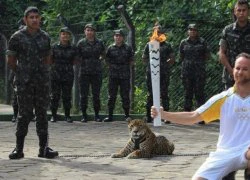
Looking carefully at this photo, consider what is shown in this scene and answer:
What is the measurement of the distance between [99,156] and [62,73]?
4825 mm

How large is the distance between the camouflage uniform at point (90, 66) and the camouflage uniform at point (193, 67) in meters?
1.60

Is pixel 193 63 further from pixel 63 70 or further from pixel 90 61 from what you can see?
pixel 63 70

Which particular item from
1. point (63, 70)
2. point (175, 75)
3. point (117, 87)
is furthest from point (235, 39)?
point (175, 75)

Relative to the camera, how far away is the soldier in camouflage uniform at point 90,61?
14148mm

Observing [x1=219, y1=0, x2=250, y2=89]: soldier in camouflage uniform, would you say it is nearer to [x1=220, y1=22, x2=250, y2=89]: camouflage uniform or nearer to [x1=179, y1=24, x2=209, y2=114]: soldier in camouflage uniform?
[x1=220, y1=22, x2=250, y2=89]: camouflage uniform

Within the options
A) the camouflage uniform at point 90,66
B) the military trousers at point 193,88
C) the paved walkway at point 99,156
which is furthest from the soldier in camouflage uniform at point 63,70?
the military trousers at point 193,88

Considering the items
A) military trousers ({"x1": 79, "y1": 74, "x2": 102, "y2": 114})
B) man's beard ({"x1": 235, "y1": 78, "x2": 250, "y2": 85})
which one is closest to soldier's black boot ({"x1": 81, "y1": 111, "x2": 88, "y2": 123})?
military trousers ({"x1": 79, "y1": 74, "x2": 102, "y2": 114})

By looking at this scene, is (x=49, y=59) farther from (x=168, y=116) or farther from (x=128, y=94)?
(x=128, y=94)

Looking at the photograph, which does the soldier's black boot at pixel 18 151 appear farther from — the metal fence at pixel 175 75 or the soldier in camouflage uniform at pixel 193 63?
the metal fence at pixel 175 75

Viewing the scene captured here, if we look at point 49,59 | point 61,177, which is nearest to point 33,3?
point 49,59

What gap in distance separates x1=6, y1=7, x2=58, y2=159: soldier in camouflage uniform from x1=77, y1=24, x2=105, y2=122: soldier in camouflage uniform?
190 inches

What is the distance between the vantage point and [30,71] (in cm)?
917

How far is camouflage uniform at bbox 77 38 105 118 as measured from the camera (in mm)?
14172

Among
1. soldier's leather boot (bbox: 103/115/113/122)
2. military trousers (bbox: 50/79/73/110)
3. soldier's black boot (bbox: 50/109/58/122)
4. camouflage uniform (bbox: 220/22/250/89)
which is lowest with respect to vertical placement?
soldier's leather boot (bbox: 103/115/113/122)
